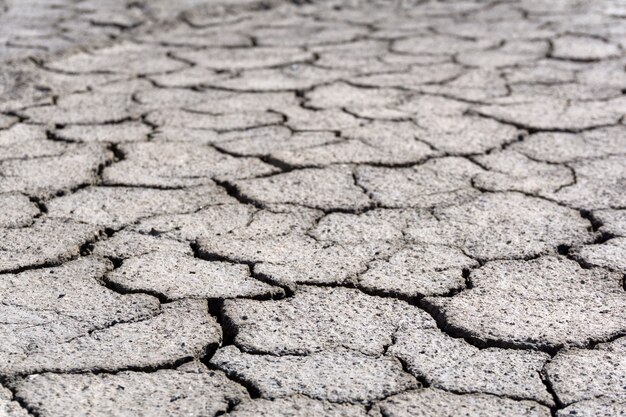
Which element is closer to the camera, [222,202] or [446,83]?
[222,202]

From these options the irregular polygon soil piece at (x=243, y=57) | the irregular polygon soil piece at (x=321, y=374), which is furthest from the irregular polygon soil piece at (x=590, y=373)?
the irregular polygon soil piece at (x=243, y=57)

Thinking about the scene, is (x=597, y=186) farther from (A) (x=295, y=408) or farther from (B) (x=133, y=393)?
(B) (x=133, y=393)

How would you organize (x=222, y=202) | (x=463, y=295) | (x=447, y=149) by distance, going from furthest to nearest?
(x=447, y=149) → (x=222, y=202) → (x=463, y=295)

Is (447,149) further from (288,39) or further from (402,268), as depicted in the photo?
(288,39)

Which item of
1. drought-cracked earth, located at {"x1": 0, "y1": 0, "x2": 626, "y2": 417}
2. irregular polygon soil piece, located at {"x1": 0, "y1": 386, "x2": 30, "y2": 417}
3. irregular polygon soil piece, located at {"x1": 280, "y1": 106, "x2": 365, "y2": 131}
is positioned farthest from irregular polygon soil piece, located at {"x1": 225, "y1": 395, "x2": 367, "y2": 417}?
irregular polygon soil piece, located at {"x1": 280, "y1": 106, "x2": 365, "y2": 131}

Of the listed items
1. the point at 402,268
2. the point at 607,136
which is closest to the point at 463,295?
the point at 402,268

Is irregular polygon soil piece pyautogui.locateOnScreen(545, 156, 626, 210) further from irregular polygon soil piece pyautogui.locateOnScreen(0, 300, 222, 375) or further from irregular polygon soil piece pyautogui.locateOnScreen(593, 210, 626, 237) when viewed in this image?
irregular polygon soil piece pyautogui.locateOnScreen(0, 300, 222, 375)

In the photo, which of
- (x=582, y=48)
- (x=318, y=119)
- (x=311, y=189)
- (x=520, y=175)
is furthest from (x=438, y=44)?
(x=311, y=189)
